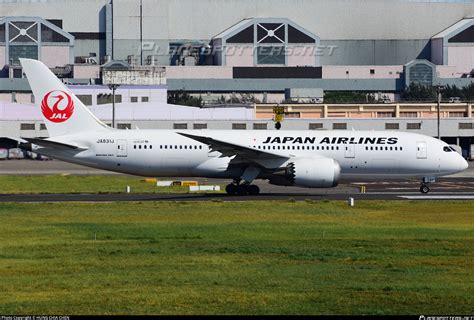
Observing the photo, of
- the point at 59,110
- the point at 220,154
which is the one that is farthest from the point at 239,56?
the point at 220,154

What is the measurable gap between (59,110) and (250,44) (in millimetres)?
116664

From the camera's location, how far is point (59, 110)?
64.5 meters

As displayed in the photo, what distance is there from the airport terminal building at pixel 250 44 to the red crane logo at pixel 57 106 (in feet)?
295

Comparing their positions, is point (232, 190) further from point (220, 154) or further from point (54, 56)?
point (54, 56)

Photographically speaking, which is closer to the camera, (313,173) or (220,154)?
(313,173)

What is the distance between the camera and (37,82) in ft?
214

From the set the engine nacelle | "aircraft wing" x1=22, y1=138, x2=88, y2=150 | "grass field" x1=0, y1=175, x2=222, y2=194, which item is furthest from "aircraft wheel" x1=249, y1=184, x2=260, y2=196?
"aircraft wing" x1=22, y1=138, x2=88, y2=150

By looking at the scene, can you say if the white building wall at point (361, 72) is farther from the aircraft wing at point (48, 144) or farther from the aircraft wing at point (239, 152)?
the aircraft wing at point (48, 144)

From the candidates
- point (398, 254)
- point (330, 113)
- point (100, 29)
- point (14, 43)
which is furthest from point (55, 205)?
point (100, 29)

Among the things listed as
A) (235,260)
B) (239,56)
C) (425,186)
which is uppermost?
(239,56)

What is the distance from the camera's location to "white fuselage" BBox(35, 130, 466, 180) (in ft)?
208

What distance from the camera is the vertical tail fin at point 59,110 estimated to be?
6450cm

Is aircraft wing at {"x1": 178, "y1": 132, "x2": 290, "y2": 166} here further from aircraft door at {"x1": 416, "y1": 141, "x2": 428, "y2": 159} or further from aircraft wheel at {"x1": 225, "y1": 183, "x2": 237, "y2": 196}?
aircraft door at {"x1": 416, "y1": 141, "x2": 428, "y2": 159}

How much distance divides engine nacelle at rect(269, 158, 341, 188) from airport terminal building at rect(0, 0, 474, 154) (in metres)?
95.2
